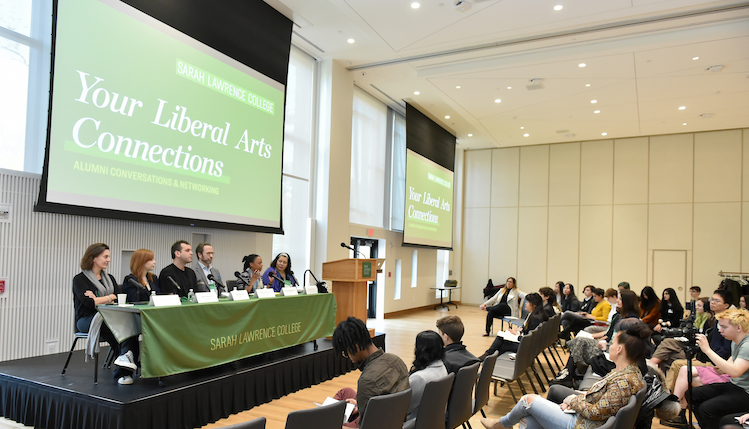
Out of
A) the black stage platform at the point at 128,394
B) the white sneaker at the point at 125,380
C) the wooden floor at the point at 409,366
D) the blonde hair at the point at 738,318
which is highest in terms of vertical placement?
the blonde hair at the point at 738,318

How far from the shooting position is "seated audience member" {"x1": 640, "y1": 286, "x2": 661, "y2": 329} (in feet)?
20.1

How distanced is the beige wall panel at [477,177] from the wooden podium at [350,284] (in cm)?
927

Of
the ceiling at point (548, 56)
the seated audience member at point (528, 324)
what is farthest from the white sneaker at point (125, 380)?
the ceiling at point (548, 56)

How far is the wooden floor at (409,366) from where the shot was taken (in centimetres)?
417

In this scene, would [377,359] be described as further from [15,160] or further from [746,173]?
[746,173]

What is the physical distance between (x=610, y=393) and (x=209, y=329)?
3031 mm

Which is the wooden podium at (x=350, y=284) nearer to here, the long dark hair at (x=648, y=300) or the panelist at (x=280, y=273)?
the panelist at (x=280, y=273)

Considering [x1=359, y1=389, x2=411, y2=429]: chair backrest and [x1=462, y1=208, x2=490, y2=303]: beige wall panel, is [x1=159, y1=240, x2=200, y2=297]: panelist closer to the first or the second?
[x1=359, y1=389, x2=411, y2=429]: chair backrest

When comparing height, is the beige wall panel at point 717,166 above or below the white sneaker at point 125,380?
above

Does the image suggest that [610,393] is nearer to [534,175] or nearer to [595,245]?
[595,245]

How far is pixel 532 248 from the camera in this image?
14.1m

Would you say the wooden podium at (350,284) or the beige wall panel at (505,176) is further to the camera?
the beige wall panel at (505,176)

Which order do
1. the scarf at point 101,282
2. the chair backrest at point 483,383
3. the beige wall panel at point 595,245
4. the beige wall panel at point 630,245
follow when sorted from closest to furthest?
the chair backrest at point 483,383
the scarf at point 101,282
the beige wall panel at point 630,245
the beige wall panel at point 595,245

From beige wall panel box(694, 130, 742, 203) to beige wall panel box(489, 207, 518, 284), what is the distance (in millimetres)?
4651
